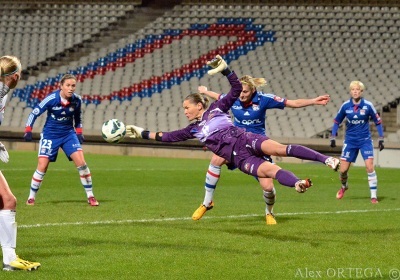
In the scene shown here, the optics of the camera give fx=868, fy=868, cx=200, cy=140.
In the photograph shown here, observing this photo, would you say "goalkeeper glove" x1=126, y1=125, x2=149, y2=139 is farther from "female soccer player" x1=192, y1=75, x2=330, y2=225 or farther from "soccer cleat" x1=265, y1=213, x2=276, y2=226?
"soccer cleat" x1=265, y1=213, x2=276, y2=226

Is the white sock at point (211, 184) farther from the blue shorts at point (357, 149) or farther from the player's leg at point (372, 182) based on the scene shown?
the blue shorts at point (357, 149)

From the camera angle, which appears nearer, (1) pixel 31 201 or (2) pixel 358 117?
(1) pixel 31 201

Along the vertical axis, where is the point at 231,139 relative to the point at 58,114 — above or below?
above

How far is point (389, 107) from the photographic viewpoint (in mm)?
36000

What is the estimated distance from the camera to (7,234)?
8086mm

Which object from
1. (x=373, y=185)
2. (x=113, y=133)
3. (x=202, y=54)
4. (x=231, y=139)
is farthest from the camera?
(x=202, y=54)

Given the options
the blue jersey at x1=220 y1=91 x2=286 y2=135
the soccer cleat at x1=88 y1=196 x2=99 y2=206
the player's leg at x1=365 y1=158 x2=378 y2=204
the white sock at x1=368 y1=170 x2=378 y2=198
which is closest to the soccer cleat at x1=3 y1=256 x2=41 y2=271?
the blue jersey at x1=220 y1=91 x2=286 y2=135

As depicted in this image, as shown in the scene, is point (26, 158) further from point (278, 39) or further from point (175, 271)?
point (175, 271)

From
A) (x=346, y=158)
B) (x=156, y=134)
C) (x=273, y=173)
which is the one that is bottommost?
(x=346, y=158)

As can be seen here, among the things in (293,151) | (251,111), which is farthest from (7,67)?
(251,111)

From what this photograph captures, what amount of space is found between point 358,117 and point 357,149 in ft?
2.26

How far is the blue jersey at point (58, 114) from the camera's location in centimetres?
1523

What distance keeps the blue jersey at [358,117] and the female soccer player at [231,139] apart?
6916 millimetres

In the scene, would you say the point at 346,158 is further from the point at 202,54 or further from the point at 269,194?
the point at 202,54
